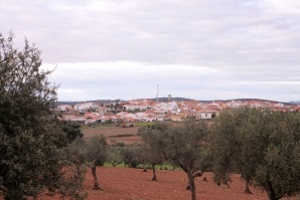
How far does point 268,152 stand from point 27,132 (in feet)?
47.7

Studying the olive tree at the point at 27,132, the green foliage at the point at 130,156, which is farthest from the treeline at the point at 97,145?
the green foliage at the point at 130,156

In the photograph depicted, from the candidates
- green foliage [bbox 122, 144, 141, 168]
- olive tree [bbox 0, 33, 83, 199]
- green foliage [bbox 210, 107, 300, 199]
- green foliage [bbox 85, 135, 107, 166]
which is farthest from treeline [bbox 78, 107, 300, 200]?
green foliage [bbox 122, 144, 141, 168]

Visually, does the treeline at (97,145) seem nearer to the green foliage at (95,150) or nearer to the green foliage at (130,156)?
the green foliage at (95,150)

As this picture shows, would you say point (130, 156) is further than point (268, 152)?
Yes

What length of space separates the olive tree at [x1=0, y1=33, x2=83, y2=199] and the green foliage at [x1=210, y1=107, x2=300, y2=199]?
13.0 meters

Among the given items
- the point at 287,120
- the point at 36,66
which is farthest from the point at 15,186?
the point at 287,120

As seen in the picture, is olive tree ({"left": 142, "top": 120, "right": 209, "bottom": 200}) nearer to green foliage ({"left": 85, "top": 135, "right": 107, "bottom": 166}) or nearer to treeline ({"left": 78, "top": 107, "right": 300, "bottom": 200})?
treeline ({"left": 78, "top": 107, "right": 300, "bottom": 200})

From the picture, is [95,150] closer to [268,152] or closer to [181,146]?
[181,146]

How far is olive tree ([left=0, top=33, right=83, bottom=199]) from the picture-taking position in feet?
40.6

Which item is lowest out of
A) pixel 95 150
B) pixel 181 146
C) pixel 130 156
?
pixel 130 156

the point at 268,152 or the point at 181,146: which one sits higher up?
the point at 268,152

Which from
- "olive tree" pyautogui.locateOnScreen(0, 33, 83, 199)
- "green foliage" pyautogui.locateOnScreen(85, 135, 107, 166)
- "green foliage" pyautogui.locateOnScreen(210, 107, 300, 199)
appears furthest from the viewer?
"green foliage" pyautogui.locateOnScreen(85, 135, 107, 166)

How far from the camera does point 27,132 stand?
12727mm

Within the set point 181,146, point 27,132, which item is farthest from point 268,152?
point 27,132
